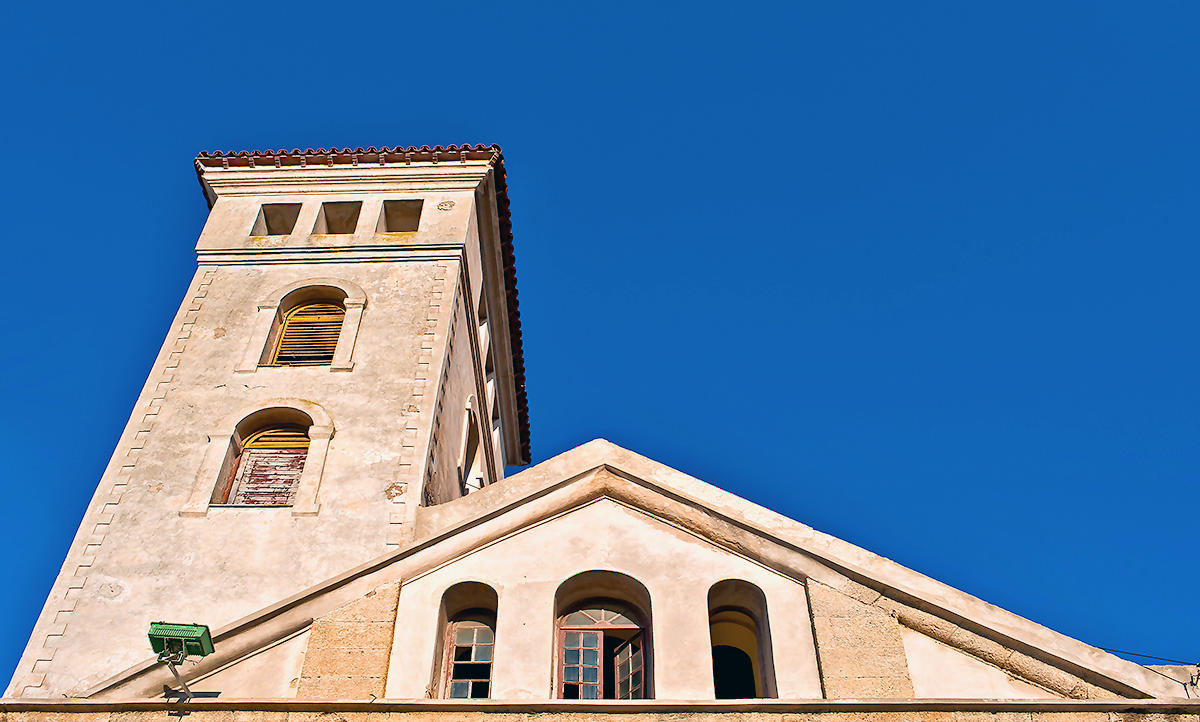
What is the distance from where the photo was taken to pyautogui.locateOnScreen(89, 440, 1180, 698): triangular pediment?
12.5 metres

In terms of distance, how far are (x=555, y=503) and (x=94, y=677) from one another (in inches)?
241

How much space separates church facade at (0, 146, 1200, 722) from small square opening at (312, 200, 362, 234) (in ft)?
10.5

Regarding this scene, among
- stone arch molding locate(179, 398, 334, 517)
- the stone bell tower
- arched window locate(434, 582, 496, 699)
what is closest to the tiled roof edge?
the stone bell tower

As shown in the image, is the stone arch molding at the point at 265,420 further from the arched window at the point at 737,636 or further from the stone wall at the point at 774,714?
the arched window at the point at 737,636

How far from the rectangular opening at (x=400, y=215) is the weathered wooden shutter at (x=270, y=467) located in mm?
6744

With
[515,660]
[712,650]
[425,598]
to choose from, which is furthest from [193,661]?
[712,650]

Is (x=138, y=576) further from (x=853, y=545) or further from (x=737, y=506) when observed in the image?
(x=853, y=545)

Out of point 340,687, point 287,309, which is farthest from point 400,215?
point 340,687

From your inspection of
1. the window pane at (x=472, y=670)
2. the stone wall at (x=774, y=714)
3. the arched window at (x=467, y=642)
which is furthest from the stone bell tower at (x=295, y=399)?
the stone wall at (x=774, y=714)

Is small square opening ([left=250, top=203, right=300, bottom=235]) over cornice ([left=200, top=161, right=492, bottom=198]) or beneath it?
beneath

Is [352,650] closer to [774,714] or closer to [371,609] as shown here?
[371,609]

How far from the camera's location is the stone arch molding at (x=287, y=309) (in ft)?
66.7

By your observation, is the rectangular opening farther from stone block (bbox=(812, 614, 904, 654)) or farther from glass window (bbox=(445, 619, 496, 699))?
stone block (bbox=(812, 614, 904, 654))

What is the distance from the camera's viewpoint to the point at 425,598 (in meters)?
13.6
